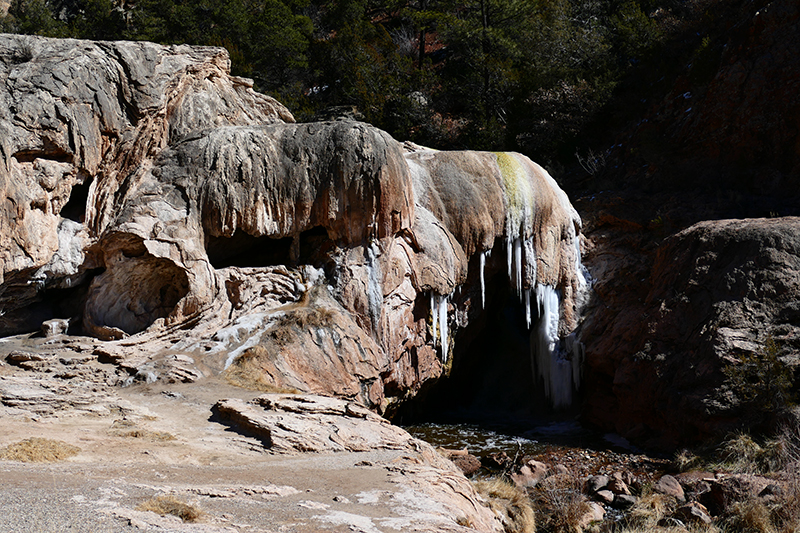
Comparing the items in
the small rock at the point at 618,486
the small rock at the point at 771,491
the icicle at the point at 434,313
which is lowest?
the small rock at the point at 618,486

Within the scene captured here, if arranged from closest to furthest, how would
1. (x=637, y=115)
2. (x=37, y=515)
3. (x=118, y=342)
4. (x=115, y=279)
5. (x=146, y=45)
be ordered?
(x=37, y=515)
(x=118, y=342)
(x=115, y=279)
(x=146, y=45)
(x=637, y=115)

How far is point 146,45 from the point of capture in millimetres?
12711

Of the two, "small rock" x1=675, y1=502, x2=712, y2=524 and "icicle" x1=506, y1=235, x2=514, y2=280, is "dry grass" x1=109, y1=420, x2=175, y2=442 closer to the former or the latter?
"small rock" x1=675, y1=502, x2=712, y2=524

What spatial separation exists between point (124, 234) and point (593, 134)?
590 inches

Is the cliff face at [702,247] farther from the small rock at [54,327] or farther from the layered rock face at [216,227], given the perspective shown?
the small rock at [54,327]

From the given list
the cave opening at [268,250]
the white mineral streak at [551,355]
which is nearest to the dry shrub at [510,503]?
the white mineral streak at [551,355]

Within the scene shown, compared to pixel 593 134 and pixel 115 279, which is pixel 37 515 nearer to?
pixel 115 279

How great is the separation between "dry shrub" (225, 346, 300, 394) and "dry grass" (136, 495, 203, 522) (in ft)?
16.2

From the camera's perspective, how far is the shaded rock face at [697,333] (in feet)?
38.8

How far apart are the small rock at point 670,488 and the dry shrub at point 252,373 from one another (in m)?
5.31

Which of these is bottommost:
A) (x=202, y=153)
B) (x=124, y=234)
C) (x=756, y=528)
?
(x=756, y=528)

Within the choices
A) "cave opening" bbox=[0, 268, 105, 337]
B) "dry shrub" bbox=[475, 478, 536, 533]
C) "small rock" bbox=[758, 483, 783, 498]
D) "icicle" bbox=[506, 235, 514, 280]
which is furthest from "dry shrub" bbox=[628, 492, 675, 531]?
"cave opening" bbox=[0, 268, 105, 337]

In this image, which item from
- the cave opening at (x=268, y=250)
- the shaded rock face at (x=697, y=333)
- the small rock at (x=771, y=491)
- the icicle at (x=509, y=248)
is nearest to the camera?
the small rock at (x=771, y=491)

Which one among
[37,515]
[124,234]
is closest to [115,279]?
[124,234]
